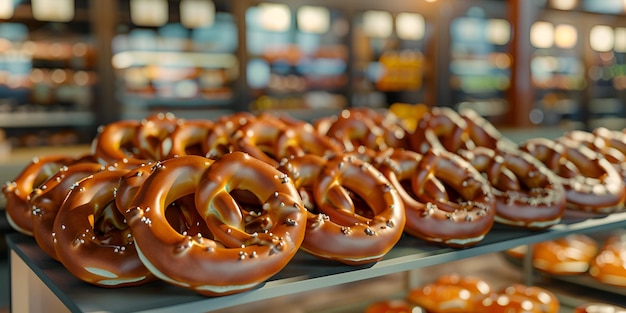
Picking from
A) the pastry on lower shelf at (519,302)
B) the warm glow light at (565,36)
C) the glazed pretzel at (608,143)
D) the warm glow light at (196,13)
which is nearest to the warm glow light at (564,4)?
the warm glow light at (565,36)

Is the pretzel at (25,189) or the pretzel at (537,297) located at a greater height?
the pretzel at (25,189)

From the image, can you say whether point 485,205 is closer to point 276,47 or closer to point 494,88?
point 276,47

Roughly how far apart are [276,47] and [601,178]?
4290mm

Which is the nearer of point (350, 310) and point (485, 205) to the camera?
point (485, 205)

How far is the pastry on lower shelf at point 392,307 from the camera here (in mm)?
2039

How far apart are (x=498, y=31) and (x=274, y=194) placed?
21.8 feet

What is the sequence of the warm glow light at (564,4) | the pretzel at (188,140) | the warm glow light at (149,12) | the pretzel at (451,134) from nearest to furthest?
1. the pretzel at (188,140)
2. the pretzel at (451,134)
3. the warm glow light at (149,12)
4. the warm glow light at (564,4)

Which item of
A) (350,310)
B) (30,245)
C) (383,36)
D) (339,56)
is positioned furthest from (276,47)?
(30,245)

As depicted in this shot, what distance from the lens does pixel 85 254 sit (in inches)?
43.2

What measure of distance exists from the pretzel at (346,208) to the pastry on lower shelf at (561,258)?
4.46 ft

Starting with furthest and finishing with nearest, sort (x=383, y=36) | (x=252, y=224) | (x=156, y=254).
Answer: (x=383, y=36), (x=252, y=224), (x=156, y=254)

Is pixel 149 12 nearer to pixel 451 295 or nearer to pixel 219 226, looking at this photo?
pixel 451 295

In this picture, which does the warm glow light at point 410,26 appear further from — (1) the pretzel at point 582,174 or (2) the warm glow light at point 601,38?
(1) the pretzel at point 582,174

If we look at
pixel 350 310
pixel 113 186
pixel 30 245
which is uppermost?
pixel 113 186
